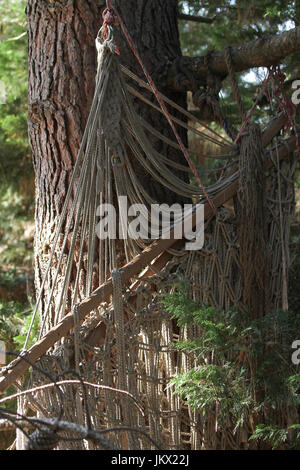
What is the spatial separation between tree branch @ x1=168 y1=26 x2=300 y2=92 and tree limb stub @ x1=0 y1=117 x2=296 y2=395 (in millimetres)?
539

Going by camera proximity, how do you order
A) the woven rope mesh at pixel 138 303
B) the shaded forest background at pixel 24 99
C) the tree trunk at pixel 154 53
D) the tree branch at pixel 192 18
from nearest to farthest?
1. the woven rope mesh at pixel 138 303
2. the tree trunk at pixel 154 53
3. the shaded forest background at pixel 24 99
4. the tree branch at pixel 192 18

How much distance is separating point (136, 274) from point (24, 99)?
7.19 feet

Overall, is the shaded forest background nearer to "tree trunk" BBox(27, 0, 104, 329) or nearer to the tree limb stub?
the tree limb stub

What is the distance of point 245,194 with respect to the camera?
7.47 ft

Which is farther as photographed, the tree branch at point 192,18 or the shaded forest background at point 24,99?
the tree branch at point 192,18

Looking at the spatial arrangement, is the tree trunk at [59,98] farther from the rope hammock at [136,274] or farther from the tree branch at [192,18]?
the tree branch at [192,18]

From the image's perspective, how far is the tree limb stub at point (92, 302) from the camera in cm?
187

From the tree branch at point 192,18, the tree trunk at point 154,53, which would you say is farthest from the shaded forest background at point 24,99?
the tree trunk at point 154,53

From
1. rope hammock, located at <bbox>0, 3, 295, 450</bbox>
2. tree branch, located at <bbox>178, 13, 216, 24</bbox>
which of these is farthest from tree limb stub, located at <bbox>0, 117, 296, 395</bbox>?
tree branch, located at <bbox>178, 13, 216, 24</bbox>

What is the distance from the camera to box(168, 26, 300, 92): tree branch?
241 centimetres

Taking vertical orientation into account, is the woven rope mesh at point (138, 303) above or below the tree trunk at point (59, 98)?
below

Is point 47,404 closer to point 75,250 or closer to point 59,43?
point 75,250

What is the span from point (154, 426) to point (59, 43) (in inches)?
59.3

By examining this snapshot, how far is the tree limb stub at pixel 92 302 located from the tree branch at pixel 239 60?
0.54 meters
